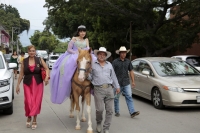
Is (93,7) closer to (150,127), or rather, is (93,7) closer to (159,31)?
(159,31)

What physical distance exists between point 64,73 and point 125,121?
2028mm

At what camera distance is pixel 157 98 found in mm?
8461

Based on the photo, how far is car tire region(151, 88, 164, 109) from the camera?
27.2 feet

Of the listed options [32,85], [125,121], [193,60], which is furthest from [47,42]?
[32,85]

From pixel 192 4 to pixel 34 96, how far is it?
1428 cm

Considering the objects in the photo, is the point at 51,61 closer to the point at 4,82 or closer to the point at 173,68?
the point at 173,68

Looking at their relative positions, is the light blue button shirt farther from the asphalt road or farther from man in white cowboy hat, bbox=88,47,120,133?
the asphalt road

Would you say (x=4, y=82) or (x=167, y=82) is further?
(x=167, y=82)

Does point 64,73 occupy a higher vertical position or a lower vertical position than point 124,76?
higher

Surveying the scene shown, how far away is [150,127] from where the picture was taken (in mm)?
6387

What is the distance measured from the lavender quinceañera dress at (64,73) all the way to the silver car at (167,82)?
2.93 meters

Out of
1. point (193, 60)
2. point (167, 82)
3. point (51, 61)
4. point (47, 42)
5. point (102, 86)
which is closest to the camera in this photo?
point (102, 86)

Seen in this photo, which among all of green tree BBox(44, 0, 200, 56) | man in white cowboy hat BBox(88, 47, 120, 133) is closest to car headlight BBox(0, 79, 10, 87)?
man in white cowboy hat BBox(88, 47, 120, 133)

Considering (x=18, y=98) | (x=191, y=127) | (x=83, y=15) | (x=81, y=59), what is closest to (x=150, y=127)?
(x=191, y=127)
